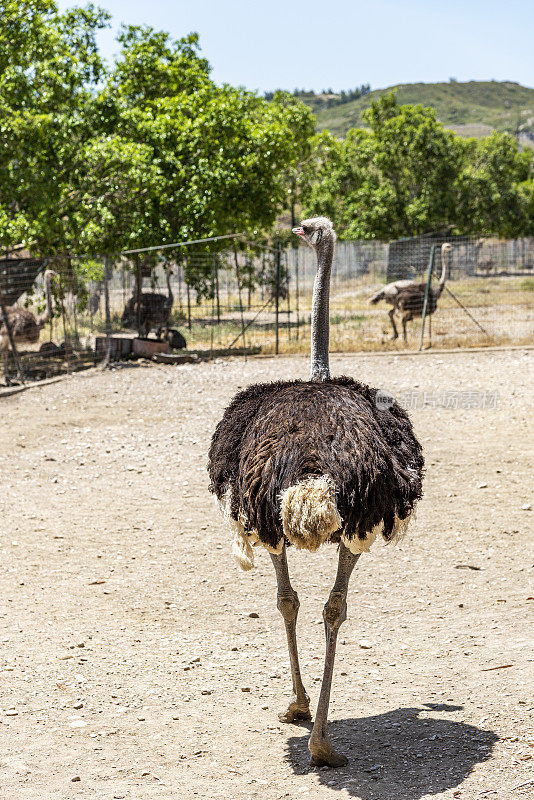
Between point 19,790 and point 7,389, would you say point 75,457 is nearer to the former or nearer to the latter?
point 7,389

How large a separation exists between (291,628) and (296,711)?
373 millimetres

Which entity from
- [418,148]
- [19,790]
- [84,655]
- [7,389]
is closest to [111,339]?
[7,389]

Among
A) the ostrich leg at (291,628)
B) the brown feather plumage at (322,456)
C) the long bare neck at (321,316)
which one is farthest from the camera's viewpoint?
the long bare neck at (321,316)

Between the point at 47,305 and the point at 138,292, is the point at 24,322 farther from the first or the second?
the point at 138,292

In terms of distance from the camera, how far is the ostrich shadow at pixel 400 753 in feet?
11.1

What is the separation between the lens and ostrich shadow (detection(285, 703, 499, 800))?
11.1ft

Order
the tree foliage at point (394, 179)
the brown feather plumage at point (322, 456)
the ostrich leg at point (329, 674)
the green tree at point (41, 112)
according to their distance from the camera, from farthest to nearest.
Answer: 1. the tree foliage at point (394, 179)
2. the green tree at point (41, 112)
3. the ostrich leg at point (329, 674)
4. the brown feather plumage at point (322, 456)

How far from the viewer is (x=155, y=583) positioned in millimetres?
5812

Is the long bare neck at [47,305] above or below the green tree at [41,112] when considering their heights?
below

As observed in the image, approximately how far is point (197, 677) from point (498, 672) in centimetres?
142

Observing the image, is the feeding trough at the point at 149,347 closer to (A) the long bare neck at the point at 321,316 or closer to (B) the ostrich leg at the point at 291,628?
(A) the long bare neck at the point at 321,316

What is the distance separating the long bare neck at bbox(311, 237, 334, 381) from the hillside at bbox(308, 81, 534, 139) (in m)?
152

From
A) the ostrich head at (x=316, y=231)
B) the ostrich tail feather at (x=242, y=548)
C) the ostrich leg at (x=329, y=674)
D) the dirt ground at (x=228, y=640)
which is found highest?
the ostrich head at (x=316, y=231)

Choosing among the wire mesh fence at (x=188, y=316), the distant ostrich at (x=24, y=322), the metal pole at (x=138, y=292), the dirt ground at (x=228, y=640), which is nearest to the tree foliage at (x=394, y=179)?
the wire mesh fence at (x=188, y=316)
